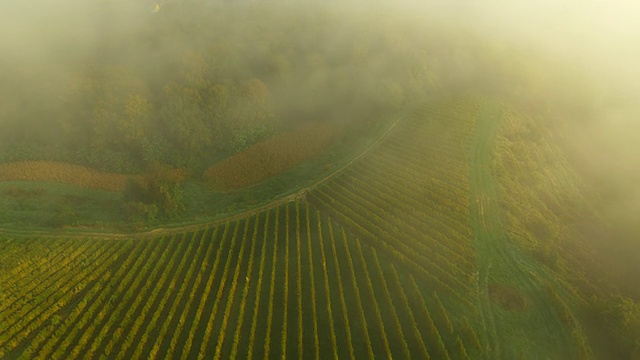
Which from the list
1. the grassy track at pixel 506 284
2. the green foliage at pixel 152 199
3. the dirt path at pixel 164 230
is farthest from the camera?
the green foliage at pixel 152 199

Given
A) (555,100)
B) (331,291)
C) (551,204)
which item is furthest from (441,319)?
(555,100)

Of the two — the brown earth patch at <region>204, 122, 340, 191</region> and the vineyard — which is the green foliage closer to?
the vineyard

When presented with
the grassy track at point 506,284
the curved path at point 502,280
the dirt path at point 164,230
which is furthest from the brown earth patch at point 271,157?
the grassy track at point 506,284

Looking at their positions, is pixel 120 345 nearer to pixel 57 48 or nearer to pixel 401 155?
pixel 401 155

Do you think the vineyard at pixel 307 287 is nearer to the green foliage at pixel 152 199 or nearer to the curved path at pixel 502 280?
the curved path at pixel 502 280

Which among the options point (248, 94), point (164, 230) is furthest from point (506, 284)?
point (248, 94)
